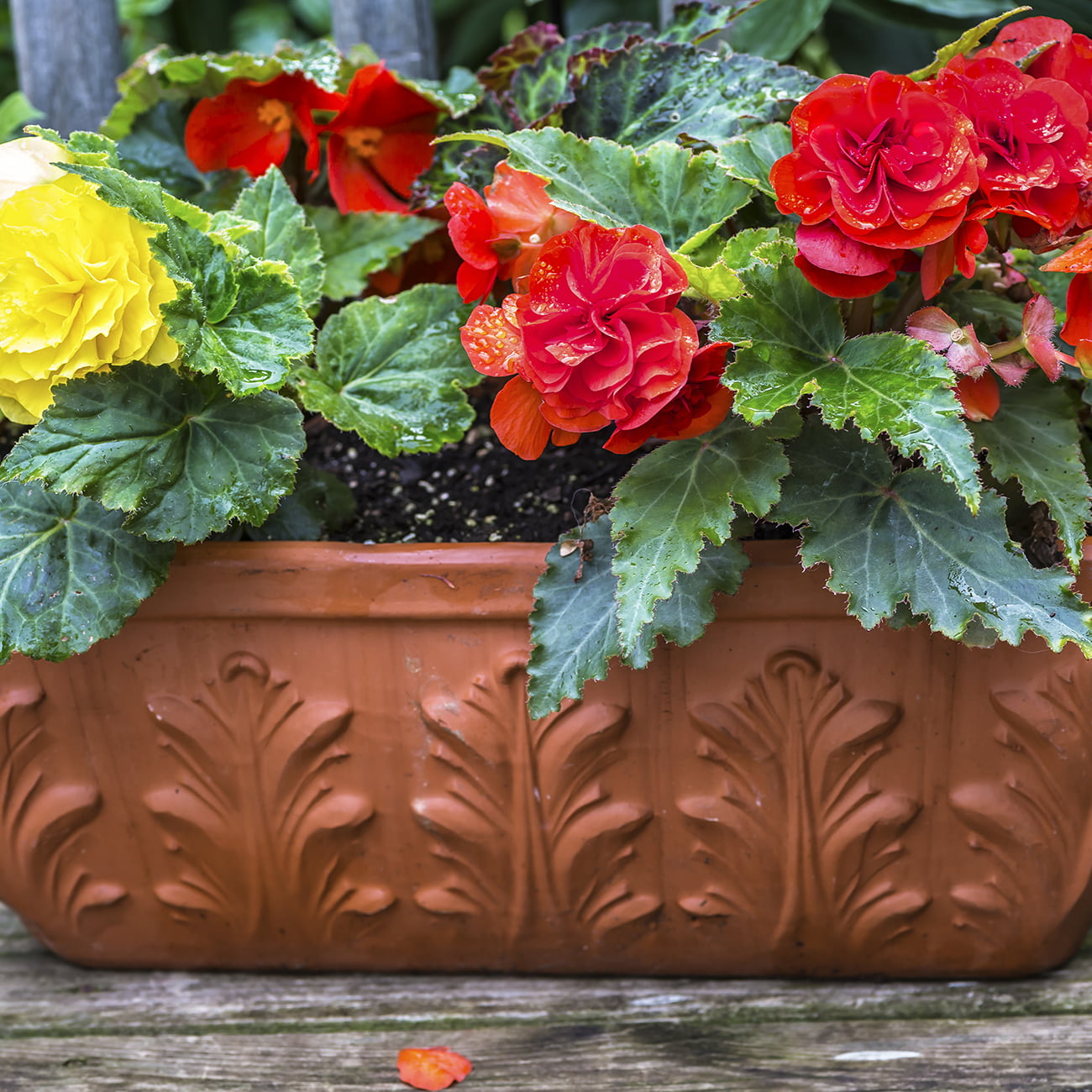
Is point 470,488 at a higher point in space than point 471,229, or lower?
lower

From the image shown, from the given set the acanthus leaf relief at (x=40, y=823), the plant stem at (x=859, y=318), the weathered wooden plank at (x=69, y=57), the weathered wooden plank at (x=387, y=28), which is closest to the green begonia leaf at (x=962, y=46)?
the plant stem at (x=859, y=318)

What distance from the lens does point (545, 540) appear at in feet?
2.68

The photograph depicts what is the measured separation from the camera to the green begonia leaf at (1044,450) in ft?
2.09

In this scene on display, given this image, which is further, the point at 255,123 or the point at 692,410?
the point at 255,123

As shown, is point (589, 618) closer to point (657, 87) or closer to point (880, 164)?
point (880, 164)

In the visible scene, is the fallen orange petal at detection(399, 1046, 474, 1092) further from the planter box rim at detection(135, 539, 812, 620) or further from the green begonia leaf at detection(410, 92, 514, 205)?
the green begonia leaf at detection(410, 92, 514, 205)

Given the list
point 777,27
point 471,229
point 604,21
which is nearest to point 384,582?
point 471,229

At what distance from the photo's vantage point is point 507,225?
2.25 ft

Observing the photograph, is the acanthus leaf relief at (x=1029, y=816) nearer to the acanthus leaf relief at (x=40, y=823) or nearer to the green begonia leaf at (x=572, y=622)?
the green begonia leaf at (x=572, y=622)

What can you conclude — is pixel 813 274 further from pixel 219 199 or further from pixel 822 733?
pixel 219 199

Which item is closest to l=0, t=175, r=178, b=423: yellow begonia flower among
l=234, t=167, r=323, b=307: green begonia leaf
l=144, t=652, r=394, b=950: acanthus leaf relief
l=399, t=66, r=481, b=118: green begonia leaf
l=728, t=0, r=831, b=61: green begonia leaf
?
l=234, t=167, r=323, b=307: green begonia leaf

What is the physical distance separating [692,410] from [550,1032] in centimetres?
45

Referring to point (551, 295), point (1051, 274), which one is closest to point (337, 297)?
point (551, 295)

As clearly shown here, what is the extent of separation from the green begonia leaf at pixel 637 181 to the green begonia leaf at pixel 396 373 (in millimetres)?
163
